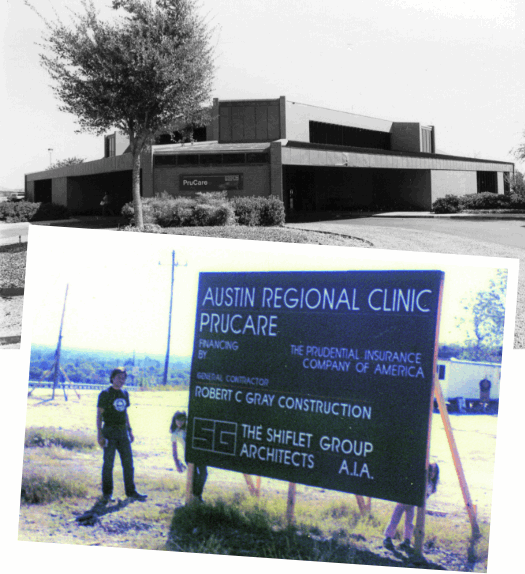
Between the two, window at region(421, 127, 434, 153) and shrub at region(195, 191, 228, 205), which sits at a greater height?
window at region(421, 127, 434, 153)

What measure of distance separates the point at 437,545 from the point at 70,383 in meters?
3.26

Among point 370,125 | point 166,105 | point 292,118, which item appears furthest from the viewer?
point 370,125

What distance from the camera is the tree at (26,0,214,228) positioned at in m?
13.7

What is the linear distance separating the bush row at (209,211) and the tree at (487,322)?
33.5 ft

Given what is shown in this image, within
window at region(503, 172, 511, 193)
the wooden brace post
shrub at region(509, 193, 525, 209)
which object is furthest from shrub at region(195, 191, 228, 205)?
window at region(503, 172, 511, 193)

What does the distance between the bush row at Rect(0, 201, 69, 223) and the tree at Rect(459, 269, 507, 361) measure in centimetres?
1609

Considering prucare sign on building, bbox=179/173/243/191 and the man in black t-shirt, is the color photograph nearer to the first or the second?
the man in black t-shirt

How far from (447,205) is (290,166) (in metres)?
7.24

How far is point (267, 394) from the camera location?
505cm

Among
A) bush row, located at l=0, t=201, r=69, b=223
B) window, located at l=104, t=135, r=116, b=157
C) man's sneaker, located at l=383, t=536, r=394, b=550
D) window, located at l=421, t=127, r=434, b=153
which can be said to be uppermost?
window, located at l=421, t=127, r=434, b=153

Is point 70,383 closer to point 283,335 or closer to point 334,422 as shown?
point 283,335

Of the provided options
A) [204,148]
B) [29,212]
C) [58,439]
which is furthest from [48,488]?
[29,212]

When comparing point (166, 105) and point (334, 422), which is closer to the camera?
point (334, 422)

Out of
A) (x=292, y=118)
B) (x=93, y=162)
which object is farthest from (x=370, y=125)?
(x=93, y=162)
